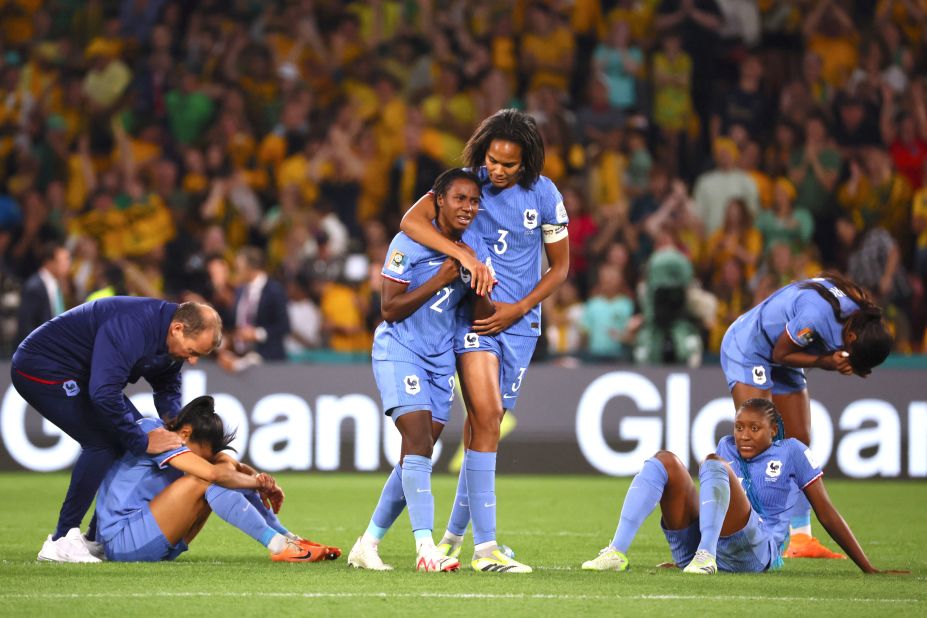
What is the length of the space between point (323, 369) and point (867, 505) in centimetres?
536

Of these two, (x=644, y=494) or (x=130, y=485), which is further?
(x=130, y=485)

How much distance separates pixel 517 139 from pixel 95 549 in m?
3.15

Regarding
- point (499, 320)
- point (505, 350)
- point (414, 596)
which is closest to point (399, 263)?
point (499, 320)

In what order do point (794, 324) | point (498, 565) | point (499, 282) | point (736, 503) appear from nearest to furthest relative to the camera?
point (736, 503) < point (498, 565) < point (499, 282) < point (794, 324)

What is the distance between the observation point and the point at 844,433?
46.7 ft

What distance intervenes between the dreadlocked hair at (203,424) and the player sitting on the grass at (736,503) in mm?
2054

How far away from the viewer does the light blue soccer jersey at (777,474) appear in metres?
7.71

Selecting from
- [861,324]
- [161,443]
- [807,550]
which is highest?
[861,324]

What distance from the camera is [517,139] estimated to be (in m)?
7.64

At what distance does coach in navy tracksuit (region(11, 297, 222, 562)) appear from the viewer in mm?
7496

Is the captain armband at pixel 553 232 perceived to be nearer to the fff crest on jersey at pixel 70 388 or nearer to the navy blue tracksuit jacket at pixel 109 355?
the navy blue tracksuit jacket at pixel 109 355

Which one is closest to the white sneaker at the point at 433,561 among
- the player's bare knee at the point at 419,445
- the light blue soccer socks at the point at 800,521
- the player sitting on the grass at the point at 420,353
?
the player sitting on the grass at the point at 420,353

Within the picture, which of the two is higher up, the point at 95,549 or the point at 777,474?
the point at 777,474

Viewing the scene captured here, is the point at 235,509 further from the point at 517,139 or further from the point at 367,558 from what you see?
the point at 517,139
